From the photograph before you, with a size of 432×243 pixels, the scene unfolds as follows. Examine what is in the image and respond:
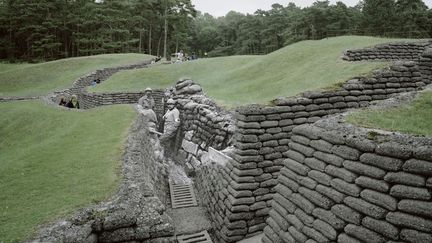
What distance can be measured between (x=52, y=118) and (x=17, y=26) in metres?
44.9

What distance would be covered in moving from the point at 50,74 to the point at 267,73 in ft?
86.5

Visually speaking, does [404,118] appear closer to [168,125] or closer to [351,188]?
[351,188]

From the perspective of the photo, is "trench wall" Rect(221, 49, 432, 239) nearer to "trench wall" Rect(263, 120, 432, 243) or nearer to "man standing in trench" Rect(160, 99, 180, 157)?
"trench wall" Rect(263, 120, 432, 243)

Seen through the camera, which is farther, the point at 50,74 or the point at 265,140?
the point at 50,74

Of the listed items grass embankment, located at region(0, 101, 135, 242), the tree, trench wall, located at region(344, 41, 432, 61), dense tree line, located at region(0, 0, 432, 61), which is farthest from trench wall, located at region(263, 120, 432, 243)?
the tree

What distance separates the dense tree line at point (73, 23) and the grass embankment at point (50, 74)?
10.4m

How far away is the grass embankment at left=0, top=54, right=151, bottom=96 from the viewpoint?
30.4 m

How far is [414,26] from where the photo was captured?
39344 mm

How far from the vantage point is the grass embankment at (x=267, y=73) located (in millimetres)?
13055

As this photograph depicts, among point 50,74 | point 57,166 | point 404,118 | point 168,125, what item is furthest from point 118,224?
point 50,74

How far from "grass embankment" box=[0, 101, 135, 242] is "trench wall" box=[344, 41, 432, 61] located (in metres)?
12.2

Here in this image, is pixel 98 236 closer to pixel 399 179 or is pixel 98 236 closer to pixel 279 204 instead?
pixel 279 204

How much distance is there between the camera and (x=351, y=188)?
4664 mm

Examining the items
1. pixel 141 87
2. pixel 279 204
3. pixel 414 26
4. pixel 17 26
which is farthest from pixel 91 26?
pixel 279 204
